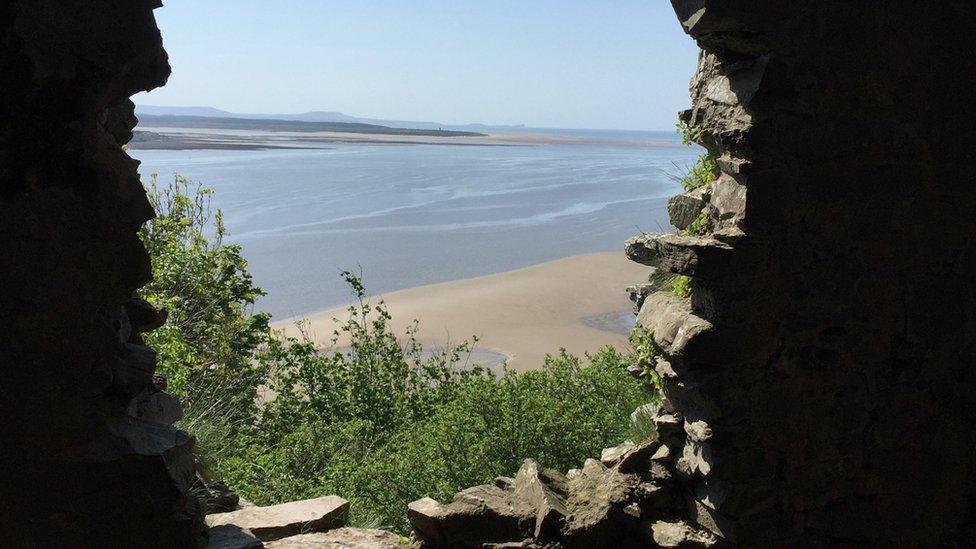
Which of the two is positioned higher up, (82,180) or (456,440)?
(82,180)

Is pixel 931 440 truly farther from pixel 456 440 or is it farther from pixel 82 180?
pixel 82 180

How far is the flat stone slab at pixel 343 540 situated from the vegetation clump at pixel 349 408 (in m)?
0.54

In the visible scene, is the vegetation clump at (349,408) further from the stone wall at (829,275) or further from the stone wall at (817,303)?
the stone wall at (829,275)

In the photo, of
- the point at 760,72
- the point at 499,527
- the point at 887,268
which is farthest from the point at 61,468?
the point at 887,268

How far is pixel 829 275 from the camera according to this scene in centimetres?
394

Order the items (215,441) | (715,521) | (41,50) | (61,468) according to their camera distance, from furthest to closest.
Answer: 1. (215,441)
2. (715,521)
3. (61,468)
4. (41,50)

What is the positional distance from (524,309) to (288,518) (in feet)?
31.9

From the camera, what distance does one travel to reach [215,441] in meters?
5.95

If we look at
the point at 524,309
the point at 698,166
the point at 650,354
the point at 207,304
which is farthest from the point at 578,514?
the point at 524,309

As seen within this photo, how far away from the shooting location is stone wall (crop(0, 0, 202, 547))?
2.92m

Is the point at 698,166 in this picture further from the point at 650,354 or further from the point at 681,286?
the point at 650,354

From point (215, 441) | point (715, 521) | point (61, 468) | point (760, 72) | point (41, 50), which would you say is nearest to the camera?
point (41, 50)

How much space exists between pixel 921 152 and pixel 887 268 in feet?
1.89

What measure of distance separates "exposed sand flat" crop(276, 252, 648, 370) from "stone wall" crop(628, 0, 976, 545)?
719 cm
